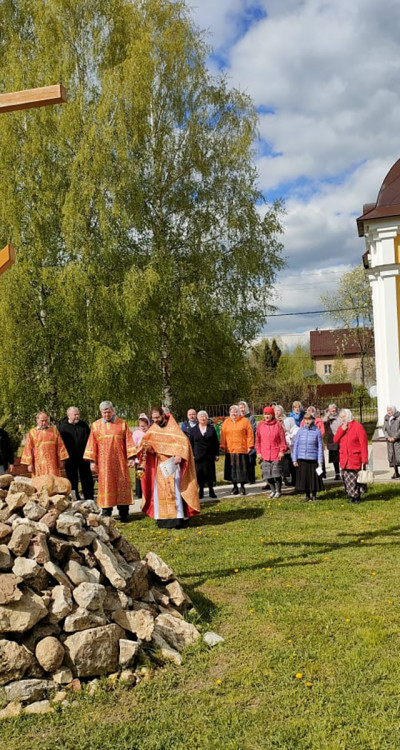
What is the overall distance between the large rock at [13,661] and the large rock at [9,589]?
27 centimetres

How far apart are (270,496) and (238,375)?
1037 centimetres

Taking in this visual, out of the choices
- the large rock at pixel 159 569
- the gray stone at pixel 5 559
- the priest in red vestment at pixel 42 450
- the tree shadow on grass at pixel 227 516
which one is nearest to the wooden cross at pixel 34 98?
the gray stone at pixel 5 559

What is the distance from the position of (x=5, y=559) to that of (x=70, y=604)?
2.03ft

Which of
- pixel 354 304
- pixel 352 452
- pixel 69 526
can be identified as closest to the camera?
pixel 69 526

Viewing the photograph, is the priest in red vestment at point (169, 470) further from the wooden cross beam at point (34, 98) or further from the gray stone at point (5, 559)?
the wooden cross beam at point (34, 98)

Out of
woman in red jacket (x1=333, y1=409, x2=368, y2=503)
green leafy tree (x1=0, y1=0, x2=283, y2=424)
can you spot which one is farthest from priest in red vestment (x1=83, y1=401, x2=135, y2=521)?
green leafy tree (x1=0, y1=0, x2=283, y2=424)

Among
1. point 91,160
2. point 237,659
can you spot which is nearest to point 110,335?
point 91,160

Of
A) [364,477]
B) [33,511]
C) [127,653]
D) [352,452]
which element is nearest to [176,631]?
[127,653]

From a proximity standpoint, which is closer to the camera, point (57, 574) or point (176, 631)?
point (57, 574)

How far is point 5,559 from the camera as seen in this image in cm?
487

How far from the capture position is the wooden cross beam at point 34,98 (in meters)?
4.61

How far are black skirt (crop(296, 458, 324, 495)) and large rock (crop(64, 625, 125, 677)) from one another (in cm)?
689

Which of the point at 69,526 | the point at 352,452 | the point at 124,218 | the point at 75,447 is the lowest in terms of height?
the point at 69,526

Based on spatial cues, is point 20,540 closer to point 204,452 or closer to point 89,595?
point 89,595
